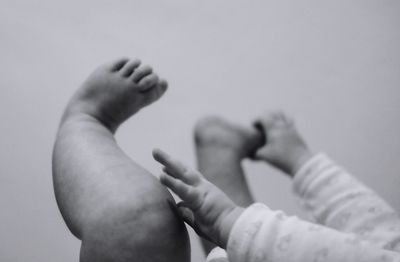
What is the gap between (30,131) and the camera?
0.81 meters

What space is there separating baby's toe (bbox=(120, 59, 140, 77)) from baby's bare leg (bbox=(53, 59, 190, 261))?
0.31 feet

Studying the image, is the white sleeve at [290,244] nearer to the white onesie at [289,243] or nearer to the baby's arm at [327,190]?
the white onesie at [289,243]

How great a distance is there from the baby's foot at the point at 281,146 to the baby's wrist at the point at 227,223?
27 cm

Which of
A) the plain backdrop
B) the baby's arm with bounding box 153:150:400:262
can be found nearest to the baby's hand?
the baby's arm with bounding box 153:150:400:262

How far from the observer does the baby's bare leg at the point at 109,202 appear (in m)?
0.37

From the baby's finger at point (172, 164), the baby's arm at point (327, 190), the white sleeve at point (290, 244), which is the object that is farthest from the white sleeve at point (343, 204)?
the baby's finger at point (172, 164)

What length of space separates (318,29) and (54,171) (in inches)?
28.9

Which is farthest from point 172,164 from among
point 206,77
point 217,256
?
point 206,77

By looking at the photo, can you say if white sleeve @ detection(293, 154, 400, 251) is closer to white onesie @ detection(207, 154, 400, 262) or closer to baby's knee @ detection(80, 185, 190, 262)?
white onesie @ detection(207, 154, 400, 262)

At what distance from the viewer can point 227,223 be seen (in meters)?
0.41

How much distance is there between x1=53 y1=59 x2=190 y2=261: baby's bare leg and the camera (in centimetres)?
37

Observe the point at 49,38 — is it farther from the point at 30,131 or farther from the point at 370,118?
the point at 370,118

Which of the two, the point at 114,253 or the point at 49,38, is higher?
the point at 49,38

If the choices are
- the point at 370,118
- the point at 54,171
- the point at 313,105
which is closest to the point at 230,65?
the point at 313,105
